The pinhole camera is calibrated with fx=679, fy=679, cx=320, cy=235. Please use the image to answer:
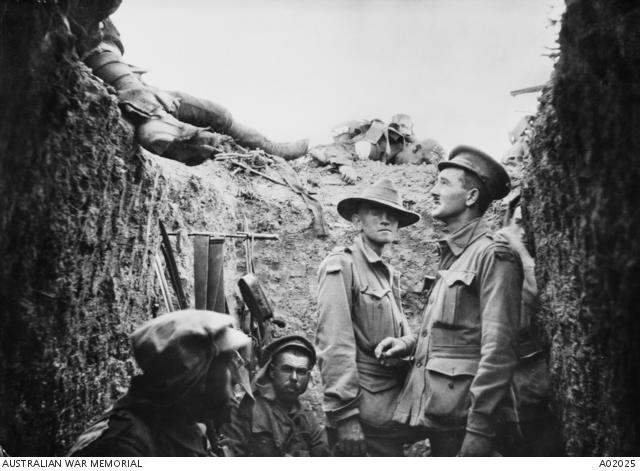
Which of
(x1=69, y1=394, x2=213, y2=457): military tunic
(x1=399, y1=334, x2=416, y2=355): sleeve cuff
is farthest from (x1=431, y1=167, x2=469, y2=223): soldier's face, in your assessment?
(x1=69, y1=394, x2=213, y2=457): military tunic

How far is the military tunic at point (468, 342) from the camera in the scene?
2.45 m

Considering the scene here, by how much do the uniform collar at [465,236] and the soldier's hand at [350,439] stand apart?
0.77 m

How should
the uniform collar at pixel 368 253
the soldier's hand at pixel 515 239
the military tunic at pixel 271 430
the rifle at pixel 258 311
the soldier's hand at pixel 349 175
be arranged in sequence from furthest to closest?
the soldier's hand at pixel 349 175, the rifle at pixel 258 311, the uniform collar at pixel 368 253, the military tunic at pixel 271 430, the soldier's hand at pixel 515 239

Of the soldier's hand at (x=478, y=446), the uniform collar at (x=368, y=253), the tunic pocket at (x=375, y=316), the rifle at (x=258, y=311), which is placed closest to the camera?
the soldier's hand at (x=478, y=446)

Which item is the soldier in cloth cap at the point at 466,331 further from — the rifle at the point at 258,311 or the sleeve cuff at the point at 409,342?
the rifle at the point at 258,311

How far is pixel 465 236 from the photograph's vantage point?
270 centimetres

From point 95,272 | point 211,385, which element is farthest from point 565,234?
point 95,272

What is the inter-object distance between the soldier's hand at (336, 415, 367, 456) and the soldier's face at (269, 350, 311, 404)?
342 mm

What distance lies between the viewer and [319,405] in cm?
294

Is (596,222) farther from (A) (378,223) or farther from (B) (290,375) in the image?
(B) (290,375)

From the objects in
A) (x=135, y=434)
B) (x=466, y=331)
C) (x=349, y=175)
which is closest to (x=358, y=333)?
(x=466, y=331)

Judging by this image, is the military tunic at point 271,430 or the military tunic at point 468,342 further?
the military tunic at point 271,430

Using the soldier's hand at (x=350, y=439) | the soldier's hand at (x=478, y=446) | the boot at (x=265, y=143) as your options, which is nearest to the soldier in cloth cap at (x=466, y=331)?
the soldier's hand at (x=478, y=446)

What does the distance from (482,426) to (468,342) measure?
1.00ft
